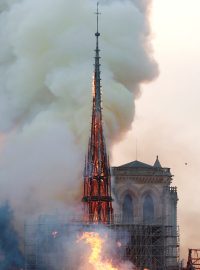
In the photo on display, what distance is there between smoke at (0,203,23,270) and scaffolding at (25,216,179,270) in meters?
3.12

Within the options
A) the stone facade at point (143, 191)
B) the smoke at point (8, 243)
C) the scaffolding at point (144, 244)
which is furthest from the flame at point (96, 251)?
the stone facade at point (143, 191)

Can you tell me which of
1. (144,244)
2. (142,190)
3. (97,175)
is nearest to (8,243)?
(97,175)

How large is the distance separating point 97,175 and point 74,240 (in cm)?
1051

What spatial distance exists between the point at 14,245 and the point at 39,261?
781 cm

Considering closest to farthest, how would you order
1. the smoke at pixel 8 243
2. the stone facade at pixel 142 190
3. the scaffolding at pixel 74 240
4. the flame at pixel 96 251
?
1. the flame at pixel 96 251
2. the scaffolding at pixel 74 240
3. the smoke at pixel 8 243
4. the stone facade at pixel 142 190

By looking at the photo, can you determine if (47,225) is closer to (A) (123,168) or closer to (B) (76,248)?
(B) (76,248)

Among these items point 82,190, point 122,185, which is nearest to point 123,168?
point 122,185

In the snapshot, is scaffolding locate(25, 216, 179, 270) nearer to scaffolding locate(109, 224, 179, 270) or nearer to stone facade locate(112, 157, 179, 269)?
scaffolding locate(109, 224, 179, 270)

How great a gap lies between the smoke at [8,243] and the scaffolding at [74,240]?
3120mm

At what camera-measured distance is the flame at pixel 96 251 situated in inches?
4621

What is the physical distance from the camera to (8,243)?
13262 centimetres

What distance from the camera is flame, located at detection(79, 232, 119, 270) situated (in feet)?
385

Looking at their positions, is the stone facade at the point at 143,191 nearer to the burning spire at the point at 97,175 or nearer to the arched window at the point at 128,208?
the arched window at the point at 128,208

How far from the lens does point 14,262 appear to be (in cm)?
13000
